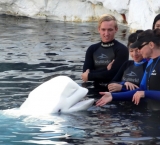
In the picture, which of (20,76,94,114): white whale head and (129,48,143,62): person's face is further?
(129,48,143,62): person's face

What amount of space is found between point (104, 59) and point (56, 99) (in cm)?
173

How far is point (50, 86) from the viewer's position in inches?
236

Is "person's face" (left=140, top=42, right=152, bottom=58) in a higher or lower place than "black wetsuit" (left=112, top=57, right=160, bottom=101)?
higher

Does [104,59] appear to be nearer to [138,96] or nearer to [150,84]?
[150,84]

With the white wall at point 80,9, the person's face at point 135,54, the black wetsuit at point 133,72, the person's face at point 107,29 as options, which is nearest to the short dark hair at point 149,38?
the person's face at point 135,54

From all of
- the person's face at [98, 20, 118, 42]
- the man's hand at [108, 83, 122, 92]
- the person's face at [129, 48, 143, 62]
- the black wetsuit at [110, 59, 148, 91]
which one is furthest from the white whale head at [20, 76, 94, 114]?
the person's face at [98, 20, 118, 42]

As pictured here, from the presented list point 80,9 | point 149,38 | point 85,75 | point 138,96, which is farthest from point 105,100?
point 80,9

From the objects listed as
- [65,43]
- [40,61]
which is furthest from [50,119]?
[65,43]

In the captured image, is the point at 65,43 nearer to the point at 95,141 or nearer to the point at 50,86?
the point at 50,86

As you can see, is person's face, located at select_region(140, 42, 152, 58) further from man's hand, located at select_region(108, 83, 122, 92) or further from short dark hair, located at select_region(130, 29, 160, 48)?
man's hand, located at select_region(108, 83, 122, 92)

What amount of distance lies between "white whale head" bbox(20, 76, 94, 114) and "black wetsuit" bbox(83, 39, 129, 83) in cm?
115

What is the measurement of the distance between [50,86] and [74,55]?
4.87 metres

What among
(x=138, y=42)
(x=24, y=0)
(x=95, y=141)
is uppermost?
(x=24, y=0)

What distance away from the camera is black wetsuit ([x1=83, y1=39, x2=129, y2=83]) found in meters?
7.10
